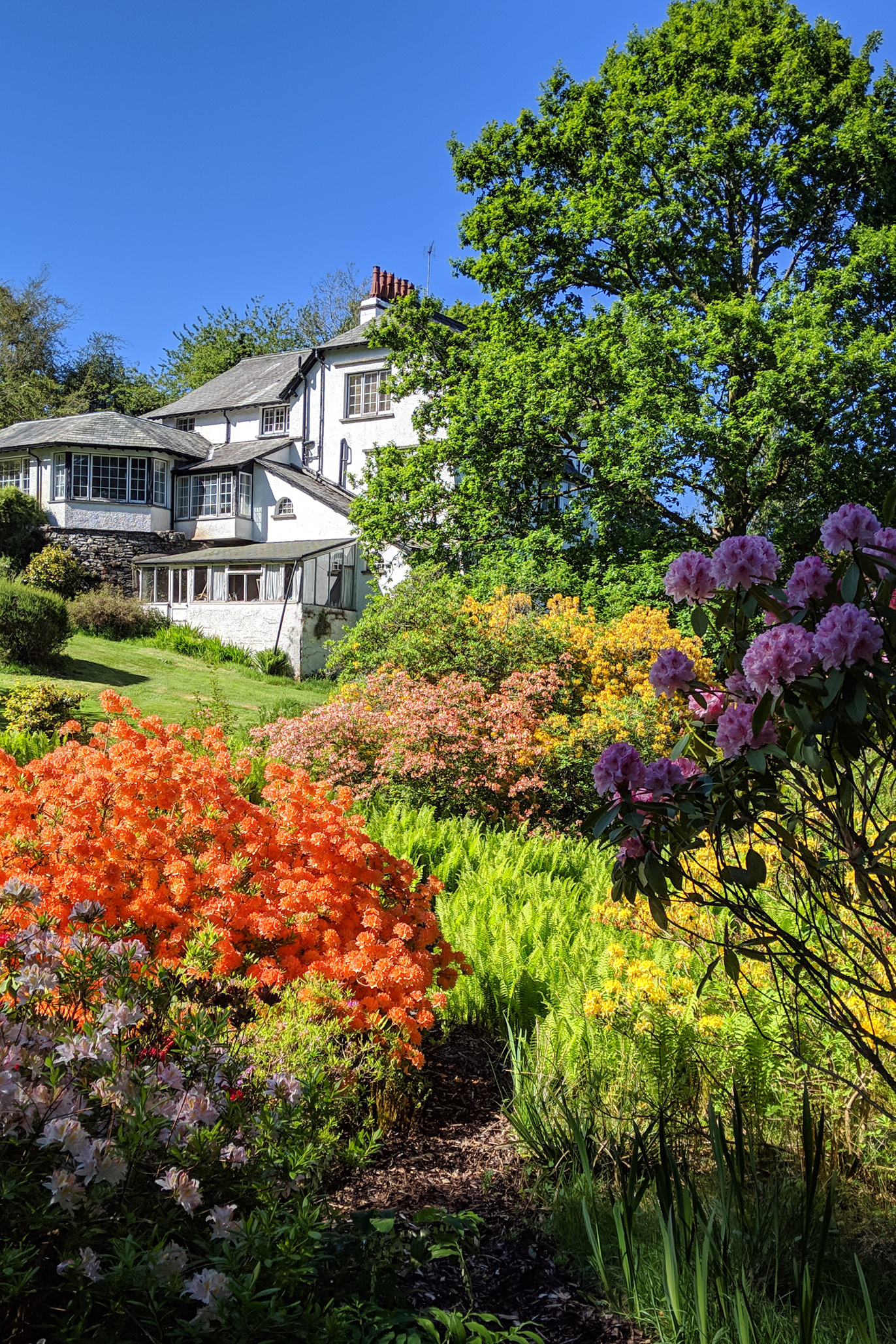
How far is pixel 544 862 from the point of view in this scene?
753 cm

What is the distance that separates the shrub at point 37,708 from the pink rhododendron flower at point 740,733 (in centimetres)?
1084

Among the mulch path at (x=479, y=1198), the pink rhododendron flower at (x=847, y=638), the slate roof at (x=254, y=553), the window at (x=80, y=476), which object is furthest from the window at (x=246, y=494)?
the pink rhododendron flower at (x=847, y=638)

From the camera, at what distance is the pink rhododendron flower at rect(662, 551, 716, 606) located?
2705mm

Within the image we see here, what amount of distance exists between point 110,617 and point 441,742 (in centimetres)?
1800

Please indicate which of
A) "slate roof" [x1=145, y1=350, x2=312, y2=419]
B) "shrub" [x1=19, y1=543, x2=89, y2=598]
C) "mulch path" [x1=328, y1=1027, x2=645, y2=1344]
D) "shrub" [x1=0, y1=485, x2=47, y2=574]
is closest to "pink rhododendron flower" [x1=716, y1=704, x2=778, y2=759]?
"mulch path" [x1=328, y1=1027, x2=645, y2=1344]

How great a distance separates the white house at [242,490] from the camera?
26266 mm

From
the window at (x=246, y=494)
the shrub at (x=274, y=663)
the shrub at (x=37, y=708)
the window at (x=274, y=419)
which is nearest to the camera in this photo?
the shrub at (x=37, y=708)

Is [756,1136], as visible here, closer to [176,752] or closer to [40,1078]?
[40,1078]

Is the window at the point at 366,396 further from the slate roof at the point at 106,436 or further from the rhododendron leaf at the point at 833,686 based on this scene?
the rhododendron leaf at the point at 833,686

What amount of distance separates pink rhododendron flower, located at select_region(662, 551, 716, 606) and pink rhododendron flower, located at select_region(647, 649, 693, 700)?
165mm

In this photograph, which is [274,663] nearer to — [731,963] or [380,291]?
[380,291]

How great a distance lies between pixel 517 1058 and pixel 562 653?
769 cm

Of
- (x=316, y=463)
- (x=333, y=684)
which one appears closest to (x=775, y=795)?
(x=333, y=684)

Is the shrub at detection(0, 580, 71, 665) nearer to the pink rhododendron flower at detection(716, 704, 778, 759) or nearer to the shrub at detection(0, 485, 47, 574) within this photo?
the shrub at detection(0, 485, 47, 574)
